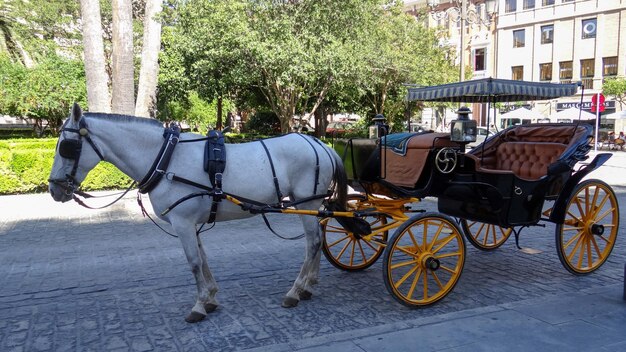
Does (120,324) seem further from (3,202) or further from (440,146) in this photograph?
(3,202)

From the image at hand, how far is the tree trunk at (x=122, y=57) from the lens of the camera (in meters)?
15.8

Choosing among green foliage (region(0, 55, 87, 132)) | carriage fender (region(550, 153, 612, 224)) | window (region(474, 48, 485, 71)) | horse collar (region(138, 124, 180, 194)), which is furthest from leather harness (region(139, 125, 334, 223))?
window (region(474, 48, 485, 71))

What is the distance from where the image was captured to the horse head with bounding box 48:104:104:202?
173 inches

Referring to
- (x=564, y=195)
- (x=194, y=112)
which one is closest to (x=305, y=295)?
(x=564, y=195)

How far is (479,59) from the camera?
51.1 metres

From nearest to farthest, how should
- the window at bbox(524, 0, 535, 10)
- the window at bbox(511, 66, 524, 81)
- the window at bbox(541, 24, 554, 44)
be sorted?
the window at bbox(541, 24, 554, 44), the window at bbox(524, 0, 535, 10), the window at bbox(511, 66, 524, 81)

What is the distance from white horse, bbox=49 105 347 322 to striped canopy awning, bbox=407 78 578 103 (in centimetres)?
184

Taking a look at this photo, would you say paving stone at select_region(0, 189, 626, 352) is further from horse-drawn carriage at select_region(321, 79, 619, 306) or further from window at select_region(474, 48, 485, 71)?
window at select_region(474, 48, 485, 71)

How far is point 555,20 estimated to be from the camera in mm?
43500

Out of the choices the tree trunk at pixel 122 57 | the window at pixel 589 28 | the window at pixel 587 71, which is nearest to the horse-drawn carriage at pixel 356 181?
the tree trunk at pixel 122 57

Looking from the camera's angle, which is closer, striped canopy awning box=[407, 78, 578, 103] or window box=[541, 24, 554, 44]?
striped canopy awning box=[407, 78, 578, 103]

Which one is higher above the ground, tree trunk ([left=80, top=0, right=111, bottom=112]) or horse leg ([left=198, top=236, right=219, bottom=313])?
tree trunk ([left=80, top=0, right=111, bottom=112])

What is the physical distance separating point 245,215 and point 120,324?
1.47 m

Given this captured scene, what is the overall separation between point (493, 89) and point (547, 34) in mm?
44783
